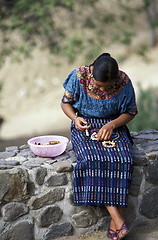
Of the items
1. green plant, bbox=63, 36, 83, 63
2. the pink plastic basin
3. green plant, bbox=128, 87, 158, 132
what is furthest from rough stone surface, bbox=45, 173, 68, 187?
green plant, bbox=128, 87, 158, 132

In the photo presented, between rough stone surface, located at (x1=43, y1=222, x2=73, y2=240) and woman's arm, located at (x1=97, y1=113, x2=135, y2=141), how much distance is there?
676 mm

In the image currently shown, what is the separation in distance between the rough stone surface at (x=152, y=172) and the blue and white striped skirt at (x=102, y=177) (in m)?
0.26

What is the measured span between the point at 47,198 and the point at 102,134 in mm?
600

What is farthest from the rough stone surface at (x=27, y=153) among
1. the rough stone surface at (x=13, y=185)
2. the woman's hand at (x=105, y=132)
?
the woman's hand at (x=105, y=132)

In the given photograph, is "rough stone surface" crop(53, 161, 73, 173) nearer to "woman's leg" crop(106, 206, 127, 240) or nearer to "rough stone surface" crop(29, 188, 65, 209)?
"rough stone surface" crop(29, 188, 65, 209)

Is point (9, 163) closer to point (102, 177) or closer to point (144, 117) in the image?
point (102, 177)

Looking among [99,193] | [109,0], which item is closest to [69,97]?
[99,193]

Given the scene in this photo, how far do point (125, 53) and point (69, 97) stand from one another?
1502 centimetres

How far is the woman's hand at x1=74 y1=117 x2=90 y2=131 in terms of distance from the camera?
3054 millimetres

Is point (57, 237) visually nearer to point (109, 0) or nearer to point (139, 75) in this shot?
point (139, 75)

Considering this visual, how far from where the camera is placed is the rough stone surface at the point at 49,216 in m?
2.96

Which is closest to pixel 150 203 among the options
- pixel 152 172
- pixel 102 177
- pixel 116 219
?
pixel 152 172

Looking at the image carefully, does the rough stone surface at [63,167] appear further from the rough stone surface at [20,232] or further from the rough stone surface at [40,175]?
the rough stone surface at [20,232]

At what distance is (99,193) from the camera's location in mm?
2898
